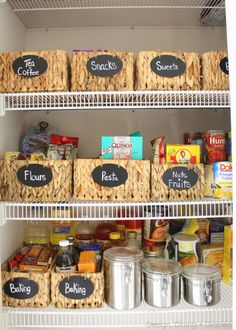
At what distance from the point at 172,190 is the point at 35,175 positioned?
527mm

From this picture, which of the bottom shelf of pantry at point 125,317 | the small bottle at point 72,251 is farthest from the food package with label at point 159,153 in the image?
the bottom shelf of pantry at point 125,317

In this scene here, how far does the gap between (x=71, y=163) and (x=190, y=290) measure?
68 centimetres

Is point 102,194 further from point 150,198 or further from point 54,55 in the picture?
point 54,55

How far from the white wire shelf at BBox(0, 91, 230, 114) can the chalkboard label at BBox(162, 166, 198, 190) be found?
25cm

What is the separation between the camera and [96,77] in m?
1.16

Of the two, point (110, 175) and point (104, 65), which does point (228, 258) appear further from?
point (104, 65)

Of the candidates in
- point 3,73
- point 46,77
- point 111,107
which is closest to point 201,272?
point 111,107

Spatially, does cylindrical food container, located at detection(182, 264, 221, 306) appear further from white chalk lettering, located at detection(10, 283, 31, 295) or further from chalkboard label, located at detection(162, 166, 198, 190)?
white chalk lettering, located at detection(10, 283, 31, 295)

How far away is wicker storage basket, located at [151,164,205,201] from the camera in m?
1.17

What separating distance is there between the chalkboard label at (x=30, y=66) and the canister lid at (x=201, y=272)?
3.16 feet

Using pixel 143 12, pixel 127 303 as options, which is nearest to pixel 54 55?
pixel 143 12

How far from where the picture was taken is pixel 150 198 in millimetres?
1188

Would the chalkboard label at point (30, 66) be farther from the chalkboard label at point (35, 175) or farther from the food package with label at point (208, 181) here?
the food package with label at point (208, 181)

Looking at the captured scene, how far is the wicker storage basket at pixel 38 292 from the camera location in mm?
1142
